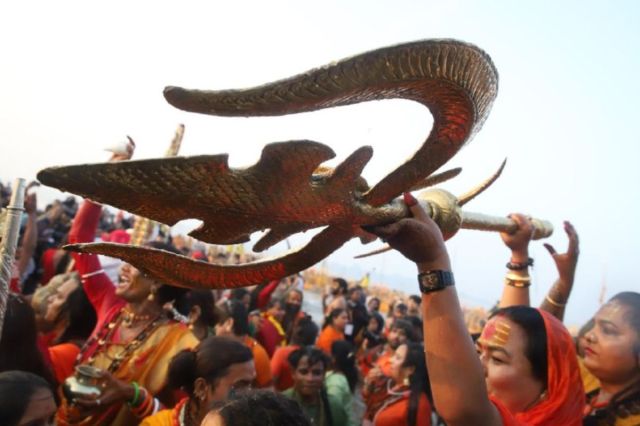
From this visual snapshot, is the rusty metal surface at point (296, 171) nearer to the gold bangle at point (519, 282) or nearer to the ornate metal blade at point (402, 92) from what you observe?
the ornate metal blade at point (402, 92)

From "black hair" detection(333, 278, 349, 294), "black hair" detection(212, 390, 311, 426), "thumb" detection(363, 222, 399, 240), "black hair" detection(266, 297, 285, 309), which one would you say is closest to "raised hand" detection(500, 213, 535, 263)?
"thumb" detection(363, 222, 399, 240)

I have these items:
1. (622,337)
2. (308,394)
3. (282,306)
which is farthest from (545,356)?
(282,306)

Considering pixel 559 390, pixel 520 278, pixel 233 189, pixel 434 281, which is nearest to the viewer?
pixel 233 189

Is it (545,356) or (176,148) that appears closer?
(545,356)

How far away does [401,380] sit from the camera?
4.14 metres

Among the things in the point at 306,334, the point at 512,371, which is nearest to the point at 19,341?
the point at 512,371

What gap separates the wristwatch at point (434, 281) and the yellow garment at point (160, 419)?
1729mm

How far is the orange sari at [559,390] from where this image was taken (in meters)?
1.99

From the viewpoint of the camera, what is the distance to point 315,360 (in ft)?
14.1

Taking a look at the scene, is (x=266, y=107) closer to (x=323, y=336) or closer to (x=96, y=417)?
(x=96, y=417)

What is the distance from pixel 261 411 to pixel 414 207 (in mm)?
786

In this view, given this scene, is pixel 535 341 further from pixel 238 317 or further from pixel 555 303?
pixel 238 317

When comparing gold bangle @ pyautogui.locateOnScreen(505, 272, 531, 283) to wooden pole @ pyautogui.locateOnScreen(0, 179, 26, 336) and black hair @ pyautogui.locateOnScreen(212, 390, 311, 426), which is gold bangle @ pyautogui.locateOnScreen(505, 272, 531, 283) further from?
wooden pole @ pyautogui.locateOnScreen(0, 179, 26, 336)

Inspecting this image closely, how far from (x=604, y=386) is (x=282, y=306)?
5838mm
